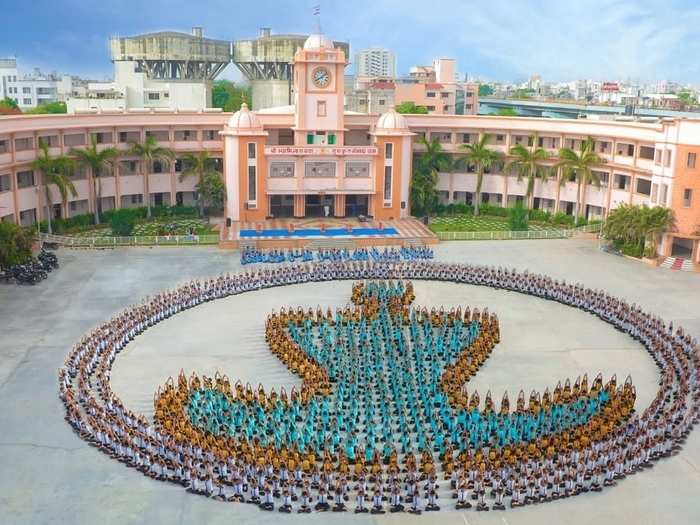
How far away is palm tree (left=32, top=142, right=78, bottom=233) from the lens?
5223cm

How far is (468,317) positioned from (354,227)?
23284 millimetres

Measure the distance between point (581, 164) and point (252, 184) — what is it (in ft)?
77.6

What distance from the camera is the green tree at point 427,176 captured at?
60.1 metres

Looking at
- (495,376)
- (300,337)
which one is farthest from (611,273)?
(300,337)

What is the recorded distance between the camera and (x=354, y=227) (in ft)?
184

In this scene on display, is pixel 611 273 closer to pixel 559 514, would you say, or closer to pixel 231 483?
pixel 559 514

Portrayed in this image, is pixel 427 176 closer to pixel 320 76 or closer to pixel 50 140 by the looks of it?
pixel 320 76

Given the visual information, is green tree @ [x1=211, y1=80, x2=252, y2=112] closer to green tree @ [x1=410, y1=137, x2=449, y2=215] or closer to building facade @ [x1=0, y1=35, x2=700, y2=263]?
building facade @ [x1=0, y1=35, x2=700, y2=263]

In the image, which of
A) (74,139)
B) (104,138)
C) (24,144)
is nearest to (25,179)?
(24,144)

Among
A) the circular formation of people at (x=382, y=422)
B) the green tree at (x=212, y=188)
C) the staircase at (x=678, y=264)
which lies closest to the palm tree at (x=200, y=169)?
the green tree at (x=212, y=188)

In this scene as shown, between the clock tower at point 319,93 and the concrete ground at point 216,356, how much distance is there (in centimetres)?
1447

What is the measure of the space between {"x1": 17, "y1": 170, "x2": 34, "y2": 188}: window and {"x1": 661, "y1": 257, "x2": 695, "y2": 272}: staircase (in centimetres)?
4110

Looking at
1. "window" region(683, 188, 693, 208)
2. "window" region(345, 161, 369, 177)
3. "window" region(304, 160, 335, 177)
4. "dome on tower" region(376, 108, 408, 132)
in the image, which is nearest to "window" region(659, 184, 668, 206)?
"window" region(683, 188, 693, 208)

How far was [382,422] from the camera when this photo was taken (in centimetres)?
2519
